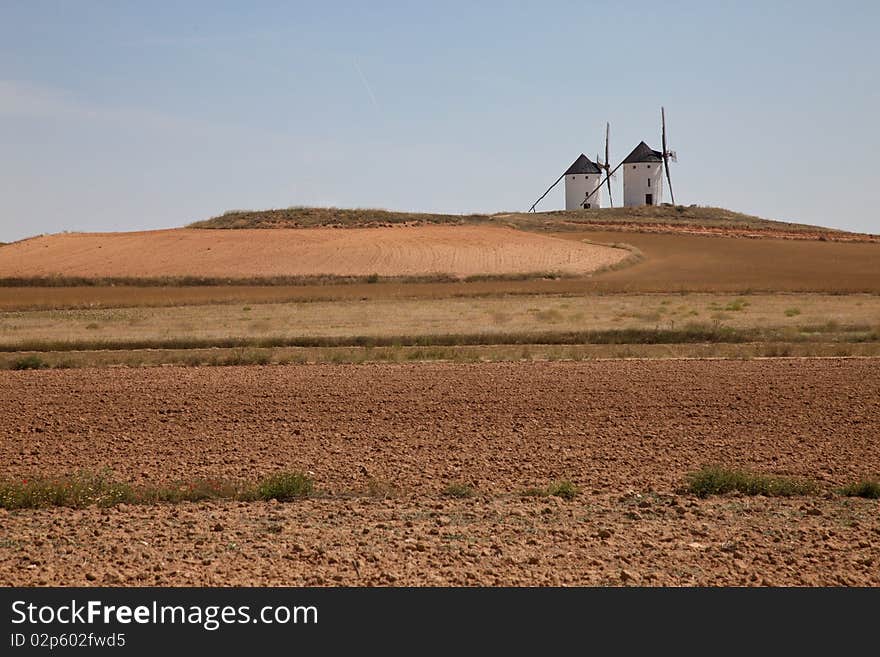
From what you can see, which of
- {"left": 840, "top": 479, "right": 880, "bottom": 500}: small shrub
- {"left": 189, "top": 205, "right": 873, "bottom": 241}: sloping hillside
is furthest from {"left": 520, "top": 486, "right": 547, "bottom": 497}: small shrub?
{"left": 189, "top": 205, "right": 873, "bottom": 241}: sloping hillside

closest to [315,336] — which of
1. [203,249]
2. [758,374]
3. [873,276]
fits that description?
[758,374]

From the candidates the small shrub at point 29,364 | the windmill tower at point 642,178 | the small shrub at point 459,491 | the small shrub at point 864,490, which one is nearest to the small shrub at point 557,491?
the small shrub at point 459,491

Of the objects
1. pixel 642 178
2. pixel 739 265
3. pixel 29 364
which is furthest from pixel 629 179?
pixel 29 364

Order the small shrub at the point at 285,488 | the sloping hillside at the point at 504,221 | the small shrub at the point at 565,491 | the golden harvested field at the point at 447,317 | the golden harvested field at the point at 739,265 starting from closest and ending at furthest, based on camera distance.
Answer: the small shrub at the point at 565,491 < the small shrub at the point at 285,488 < the golden harvested field at the point at 447,317 < the golden harvested field at the point at 739,265 < the sloping hillside at the point at 504,221

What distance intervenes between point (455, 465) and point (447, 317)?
76.6ft

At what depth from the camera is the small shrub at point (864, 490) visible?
580 inches

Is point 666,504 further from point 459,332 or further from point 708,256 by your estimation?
point 708,256

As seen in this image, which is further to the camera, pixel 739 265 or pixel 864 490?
pixel 739 265

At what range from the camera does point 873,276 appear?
59344 millimetres

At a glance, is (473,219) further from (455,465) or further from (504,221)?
(455,465)

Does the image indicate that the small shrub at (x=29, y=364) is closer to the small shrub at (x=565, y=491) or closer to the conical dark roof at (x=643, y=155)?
the small shrub at (x=565, y=491)

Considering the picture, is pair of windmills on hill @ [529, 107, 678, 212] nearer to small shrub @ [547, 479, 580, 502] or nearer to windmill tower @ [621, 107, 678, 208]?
windmill tower @ [621, 107, 678, 208]

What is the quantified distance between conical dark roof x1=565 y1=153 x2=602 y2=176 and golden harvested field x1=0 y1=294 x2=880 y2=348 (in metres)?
87.1

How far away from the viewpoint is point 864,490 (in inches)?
582
